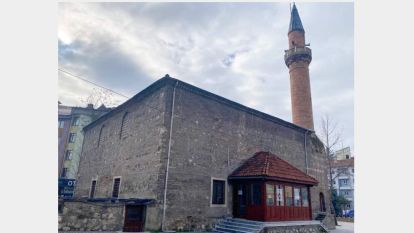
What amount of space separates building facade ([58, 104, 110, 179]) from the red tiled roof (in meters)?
21.6

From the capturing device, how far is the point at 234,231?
37.3ft

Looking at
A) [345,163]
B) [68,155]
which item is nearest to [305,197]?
[68,155]

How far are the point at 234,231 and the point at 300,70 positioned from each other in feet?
50.3

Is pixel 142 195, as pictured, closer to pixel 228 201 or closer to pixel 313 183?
pixel 228 201

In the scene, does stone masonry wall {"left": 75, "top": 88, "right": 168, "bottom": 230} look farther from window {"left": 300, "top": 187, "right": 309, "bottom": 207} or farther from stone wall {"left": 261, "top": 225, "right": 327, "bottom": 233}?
window {"left": 300, "top": 187, "right": 309, "bottom": 207}

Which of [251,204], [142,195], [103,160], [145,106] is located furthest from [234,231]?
[103,160]

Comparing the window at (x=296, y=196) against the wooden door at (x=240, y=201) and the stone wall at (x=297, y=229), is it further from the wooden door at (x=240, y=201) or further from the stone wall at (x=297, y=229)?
the wooden door at (x=240, y=201)

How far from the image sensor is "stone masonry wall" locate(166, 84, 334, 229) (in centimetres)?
1129

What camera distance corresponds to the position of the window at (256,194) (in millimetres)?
11922

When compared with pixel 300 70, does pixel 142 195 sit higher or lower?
lower

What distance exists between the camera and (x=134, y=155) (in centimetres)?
1305

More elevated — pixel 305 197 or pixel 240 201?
pixel 305 197

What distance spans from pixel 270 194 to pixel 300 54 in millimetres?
14185

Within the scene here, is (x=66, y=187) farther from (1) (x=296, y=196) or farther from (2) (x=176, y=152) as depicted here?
(1) (x=296, y=196)
